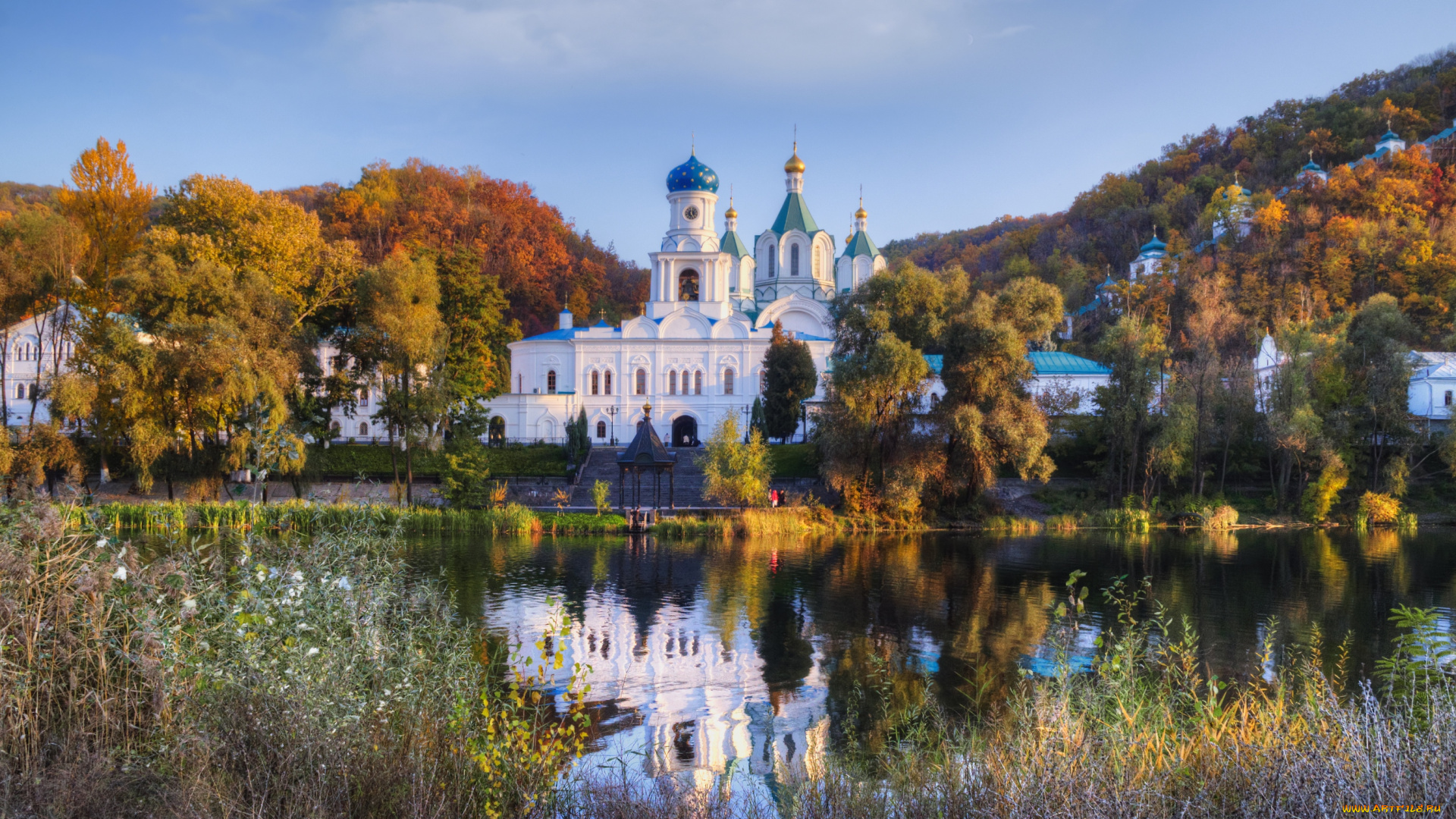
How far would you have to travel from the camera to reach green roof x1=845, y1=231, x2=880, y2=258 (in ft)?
184

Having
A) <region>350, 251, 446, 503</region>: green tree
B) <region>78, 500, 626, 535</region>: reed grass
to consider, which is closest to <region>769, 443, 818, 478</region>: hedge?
<region>78, 500, 626, 535</region>: reed grass

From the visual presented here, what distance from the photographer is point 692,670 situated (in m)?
11.0

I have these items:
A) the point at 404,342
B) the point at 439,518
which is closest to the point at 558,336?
the point at 404,342

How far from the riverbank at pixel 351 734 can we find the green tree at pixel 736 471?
1935 centimetres

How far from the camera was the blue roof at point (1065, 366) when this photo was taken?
41.8 m

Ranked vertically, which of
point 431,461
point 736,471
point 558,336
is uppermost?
point 558,336

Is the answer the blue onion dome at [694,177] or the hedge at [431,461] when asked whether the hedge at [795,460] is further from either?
the blue onion dome at [694,177]

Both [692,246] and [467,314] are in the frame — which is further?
[692,246]

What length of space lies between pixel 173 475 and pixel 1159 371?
29.1 m

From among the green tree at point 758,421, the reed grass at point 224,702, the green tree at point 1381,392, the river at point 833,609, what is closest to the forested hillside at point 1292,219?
the green tree at point 1381,392

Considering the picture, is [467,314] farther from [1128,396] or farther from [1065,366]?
[1065,366]

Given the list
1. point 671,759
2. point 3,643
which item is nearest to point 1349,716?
point 671,759

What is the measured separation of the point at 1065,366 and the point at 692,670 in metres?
35.1

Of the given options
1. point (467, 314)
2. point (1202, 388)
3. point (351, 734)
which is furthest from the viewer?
point (467, 314)
